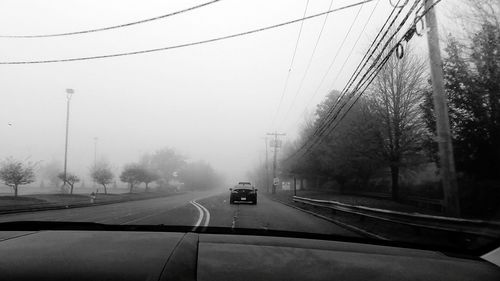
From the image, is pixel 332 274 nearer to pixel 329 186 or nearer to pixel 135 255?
pixel 135 255

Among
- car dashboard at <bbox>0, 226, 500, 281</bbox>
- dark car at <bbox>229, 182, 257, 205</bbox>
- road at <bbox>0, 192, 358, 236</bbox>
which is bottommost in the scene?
road at <bbox>0, 192, 358, 236</bbox>

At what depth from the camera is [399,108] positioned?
27.8 m

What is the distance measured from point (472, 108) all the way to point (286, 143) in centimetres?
7365

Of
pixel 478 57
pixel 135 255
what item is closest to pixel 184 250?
pixel 135 255

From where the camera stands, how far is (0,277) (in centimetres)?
223

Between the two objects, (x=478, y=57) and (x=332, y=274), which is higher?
(x=478, y=57)

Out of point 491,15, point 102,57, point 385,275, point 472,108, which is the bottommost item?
point 385,275

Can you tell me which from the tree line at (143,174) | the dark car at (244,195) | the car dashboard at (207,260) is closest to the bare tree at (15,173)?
the tree line at (143,174)

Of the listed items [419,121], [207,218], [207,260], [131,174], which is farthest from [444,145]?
[131,174]

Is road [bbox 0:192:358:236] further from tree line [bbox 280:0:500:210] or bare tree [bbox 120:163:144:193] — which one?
bare tree [bbox 120:163:144:193]

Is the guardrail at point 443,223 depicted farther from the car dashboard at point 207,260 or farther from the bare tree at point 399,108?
the bare tree at point 399,108

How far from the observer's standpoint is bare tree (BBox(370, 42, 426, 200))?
27.2 metres

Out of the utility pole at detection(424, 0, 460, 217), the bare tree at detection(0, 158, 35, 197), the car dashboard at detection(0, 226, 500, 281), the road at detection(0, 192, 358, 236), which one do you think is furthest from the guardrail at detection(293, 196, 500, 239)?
the bare tree at detection(0, 158, 35, 197)

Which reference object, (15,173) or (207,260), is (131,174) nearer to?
(15,173)
